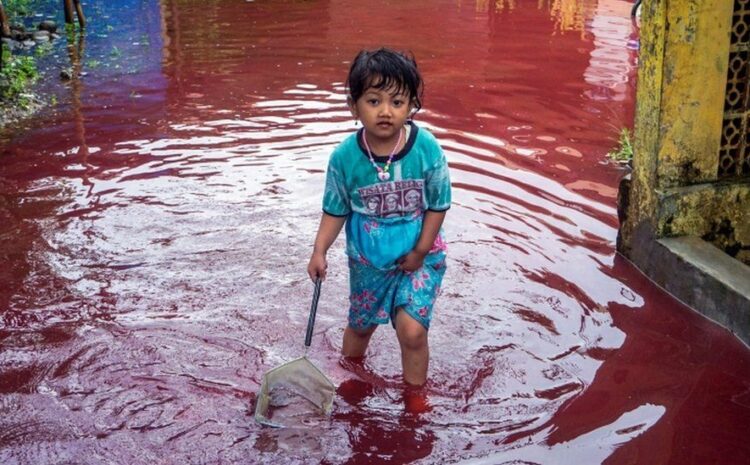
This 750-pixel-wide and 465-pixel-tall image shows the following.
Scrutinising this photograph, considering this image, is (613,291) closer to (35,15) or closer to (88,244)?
(88,244)

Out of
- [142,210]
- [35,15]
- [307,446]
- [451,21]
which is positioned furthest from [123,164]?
[35,15]

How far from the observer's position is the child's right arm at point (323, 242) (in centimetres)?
354

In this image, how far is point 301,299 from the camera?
4699 millimetres

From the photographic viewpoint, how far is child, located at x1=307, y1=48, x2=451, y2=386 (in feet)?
10.6

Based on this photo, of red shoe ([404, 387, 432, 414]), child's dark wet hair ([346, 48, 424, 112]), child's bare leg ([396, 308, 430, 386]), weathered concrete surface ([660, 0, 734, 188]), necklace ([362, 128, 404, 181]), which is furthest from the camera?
weathered concrete surface ([660, 0, 734, 188])

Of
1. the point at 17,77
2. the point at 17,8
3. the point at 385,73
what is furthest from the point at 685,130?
the point at 17,8

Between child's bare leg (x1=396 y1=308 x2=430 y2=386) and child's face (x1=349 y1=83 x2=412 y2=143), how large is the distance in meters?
0.77

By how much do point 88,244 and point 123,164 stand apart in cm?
166

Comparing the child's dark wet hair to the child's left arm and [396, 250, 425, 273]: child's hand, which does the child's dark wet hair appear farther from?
[396, 250, 425, 273]: child's hand

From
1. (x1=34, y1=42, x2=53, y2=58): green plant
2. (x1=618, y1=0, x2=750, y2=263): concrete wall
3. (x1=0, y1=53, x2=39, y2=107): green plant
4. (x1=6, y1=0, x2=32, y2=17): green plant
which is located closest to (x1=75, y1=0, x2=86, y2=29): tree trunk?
(x1=34, y1=42, x2=53, y2=58): green plant

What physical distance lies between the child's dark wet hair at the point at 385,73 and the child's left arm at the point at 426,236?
1.63ft

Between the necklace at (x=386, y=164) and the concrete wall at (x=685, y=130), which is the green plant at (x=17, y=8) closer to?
the concrete wall at (x=685, y=130)

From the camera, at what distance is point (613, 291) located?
4758 millimetres

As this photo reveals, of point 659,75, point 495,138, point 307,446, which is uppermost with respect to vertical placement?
point 659,75
